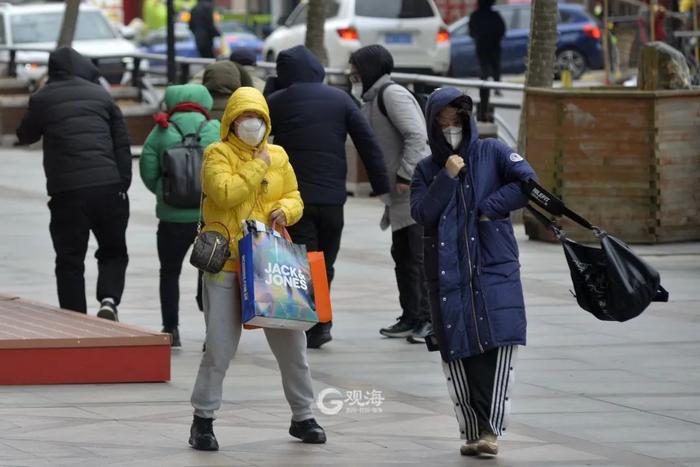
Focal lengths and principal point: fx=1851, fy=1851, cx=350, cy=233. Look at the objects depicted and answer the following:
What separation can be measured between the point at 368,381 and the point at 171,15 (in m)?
14.6

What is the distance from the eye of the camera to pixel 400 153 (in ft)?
35.6

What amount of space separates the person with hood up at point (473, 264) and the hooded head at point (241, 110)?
692mm

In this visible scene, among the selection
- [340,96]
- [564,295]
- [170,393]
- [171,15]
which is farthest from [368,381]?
[171,15]

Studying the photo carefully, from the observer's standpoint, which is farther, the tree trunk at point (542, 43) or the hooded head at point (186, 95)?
the tree trunk at point (542, 43)

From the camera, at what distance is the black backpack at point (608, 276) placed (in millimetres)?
7234

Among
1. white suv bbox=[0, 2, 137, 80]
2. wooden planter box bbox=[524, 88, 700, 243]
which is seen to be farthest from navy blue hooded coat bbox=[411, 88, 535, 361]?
white suv bbox=[0, 2, 137, 80]

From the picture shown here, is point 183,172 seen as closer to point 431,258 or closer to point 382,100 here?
point 382,100

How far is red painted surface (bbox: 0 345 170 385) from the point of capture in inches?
359

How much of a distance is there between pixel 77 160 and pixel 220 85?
3.76ft

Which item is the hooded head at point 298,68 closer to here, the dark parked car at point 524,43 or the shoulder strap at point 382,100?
the shoulder strap at point 382,100

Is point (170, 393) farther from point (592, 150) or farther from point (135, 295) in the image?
point (592, 150)

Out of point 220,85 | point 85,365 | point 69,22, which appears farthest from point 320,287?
point 69,22

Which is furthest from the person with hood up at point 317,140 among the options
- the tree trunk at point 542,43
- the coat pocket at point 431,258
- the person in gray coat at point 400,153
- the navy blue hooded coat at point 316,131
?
the tree trunk at point 542,43

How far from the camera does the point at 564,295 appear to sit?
12.5 metres
